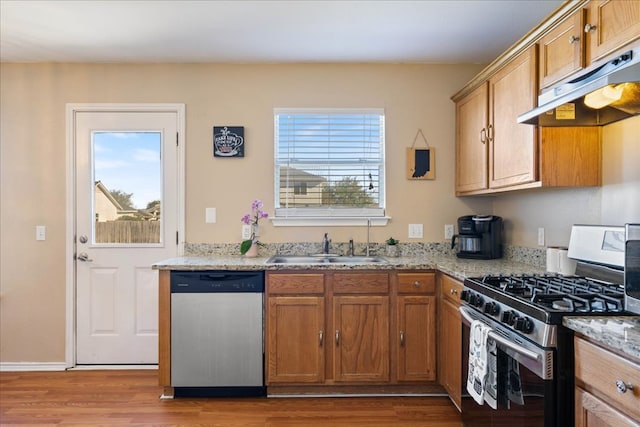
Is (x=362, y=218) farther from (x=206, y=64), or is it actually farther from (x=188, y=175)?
(x=206, y=64)

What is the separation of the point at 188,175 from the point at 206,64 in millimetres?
902

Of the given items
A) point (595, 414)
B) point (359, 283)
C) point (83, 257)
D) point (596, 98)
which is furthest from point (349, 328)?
point (83, 257)

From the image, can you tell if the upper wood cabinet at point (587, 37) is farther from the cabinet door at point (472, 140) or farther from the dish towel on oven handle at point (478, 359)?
the dish towel on oven handle at point (478, 359)

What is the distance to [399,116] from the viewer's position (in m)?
3.07

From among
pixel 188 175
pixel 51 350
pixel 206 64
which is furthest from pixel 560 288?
pixel 51 350

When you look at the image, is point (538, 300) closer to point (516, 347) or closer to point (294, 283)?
point (516, 347)

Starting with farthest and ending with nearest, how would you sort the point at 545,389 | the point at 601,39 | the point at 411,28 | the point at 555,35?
the point at 411,28
the point at 555,35
the point at 601,39
the point at 545,389

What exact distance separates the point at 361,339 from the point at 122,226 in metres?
2.07

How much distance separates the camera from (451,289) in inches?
89.7

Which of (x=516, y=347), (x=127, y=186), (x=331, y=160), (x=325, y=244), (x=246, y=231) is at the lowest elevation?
(x=516, y=347)

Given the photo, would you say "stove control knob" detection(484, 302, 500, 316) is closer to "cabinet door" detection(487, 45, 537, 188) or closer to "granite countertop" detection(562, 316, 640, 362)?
"granite countertop" detection(562, 316, 640, 362)

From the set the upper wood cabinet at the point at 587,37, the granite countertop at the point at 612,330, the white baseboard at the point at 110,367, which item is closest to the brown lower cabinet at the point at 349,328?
the white baseboard at the point at 110,367

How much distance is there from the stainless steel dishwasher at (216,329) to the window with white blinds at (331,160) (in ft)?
2.95

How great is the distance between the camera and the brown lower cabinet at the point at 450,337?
2176 mm
